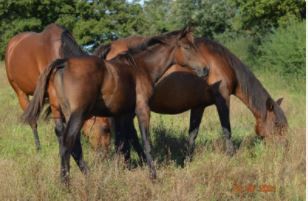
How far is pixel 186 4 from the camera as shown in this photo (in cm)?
3875

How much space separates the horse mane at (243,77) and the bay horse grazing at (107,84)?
1.39 meters

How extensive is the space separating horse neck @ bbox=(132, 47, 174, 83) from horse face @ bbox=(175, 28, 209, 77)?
4.2 inches

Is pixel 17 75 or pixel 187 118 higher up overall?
pixel 17 75

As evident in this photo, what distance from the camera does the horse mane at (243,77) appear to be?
809cm

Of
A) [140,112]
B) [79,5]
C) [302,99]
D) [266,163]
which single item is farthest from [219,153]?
[79,5]

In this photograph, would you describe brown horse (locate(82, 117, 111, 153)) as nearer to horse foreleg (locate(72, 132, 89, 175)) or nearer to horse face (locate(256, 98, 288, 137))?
horse foreleg (locate(72, 132, 89, 175))

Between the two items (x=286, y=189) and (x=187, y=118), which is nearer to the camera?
(x=286, y=189)

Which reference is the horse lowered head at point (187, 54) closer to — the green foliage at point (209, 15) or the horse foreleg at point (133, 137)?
the horse foreleg at point (133, 137)

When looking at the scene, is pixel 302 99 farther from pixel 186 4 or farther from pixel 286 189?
pixel 186 4

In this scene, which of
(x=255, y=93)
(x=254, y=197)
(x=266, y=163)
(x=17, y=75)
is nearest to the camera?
(x=254, y=197)

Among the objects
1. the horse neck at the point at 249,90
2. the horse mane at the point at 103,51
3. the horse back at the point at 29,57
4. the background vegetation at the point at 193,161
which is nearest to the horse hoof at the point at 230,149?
the background vegetation at the point at 193,161

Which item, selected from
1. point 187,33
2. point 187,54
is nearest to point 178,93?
point 187,54

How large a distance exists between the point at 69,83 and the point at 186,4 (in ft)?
112

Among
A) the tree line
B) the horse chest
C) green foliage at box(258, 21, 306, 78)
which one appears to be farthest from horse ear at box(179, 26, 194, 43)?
the tree line
